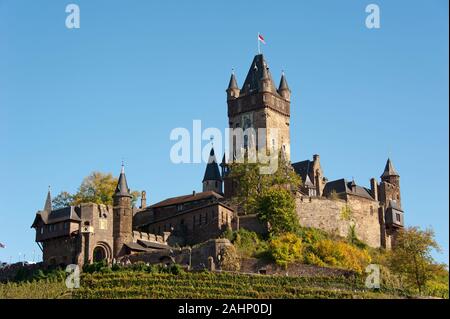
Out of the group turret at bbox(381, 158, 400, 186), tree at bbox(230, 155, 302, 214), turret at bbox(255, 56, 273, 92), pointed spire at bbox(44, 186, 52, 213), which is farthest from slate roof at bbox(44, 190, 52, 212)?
turret at bbox(381, 158, 400, 186)

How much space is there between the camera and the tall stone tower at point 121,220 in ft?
282

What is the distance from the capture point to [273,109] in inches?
4050

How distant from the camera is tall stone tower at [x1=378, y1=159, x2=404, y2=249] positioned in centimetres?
9616

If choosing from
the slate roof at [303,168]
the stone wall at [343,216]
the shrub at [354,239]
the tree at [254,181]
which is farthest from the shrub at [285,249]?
the slate roof at [303,168]

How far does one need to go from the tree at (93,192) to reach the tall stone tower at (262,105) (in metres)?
13.0

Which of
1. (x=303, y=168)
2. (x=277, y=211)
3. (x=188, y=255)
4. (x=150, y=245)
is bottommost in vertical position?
(x=188, y=255)

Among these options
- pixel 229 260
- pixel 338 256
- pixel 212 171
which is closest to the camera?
pixel 229 260

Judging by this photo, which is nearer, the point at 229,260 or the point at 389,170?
the point at 229,260

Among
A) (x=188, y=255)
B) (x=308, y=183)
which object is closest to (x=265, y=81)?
(x=308, y=183)

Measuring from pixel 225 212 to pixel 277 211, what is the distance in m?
4.74

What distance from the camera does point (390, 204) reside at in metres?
98.3

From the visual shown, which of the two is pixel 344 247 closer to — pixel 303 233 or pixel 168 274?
pixel 303 233

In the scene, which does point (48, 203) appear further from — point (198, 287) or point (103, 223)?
point (198, 287)
